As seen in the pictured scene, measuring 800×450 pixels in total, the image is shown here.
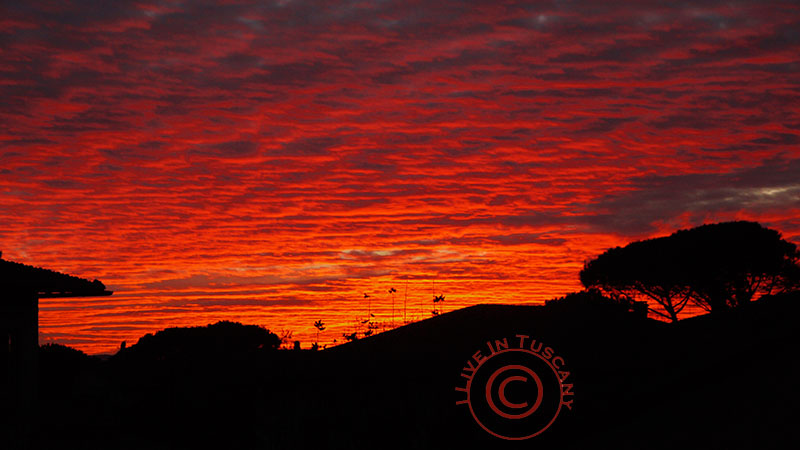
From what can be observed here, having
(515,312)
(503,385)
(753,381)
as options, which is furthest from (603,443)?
(515,312)

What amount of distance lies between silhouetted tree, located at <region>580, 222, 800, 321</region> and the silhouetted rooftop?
29168mm

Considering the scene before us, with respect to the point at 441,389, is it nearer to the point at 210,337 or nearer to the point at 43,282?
the point at 43,282

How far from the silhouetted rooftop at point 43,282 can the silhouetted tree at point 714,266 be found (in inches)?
1148

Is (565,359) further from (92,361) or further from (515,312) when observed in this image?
(92,361)

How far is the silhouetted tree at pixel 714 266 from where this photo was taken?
35625mm

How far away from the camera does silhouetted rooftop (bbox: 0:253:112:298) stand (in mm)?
14625

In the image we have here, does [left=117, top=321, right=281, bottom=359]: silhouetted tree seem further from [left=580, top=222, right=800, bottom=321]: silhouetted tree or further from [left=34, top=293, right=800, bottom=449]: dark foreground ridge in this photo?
[left=580, top=222, right=800, bottom=321]: silhouetted tree

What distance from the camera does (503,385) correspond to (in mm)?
9516

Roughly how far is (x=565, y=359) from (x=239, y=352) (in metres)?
7.24

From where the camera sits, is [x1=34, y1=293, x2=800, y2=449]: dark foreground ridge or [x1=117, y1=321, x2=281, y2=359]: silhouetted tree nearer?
[x1=34, y1=293, x2=800, y2=449]: dark foreground ridge

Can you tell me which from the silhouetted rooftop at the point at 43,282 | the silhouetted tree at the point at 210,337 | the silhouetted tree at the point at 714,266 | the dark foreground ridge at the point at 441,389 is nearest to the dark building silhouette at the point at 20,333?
the silhouetted rooftop at the point at 43,282

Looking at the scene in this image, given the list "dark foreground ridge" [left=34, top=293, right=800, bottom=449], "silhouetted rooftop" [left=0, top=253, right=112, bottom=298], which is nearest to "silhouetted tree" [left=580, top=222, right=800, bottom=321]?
"dark foreground ridge" [left=34, top=293, right=800, bottom=449]

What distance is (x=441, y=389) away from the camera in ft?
33.2

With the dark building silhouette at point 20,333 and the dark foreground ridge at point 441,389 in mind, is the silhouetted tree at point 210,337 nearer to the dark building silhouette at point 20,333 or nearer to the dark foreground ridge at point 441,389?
the dark foreground ridge at point 441,389
